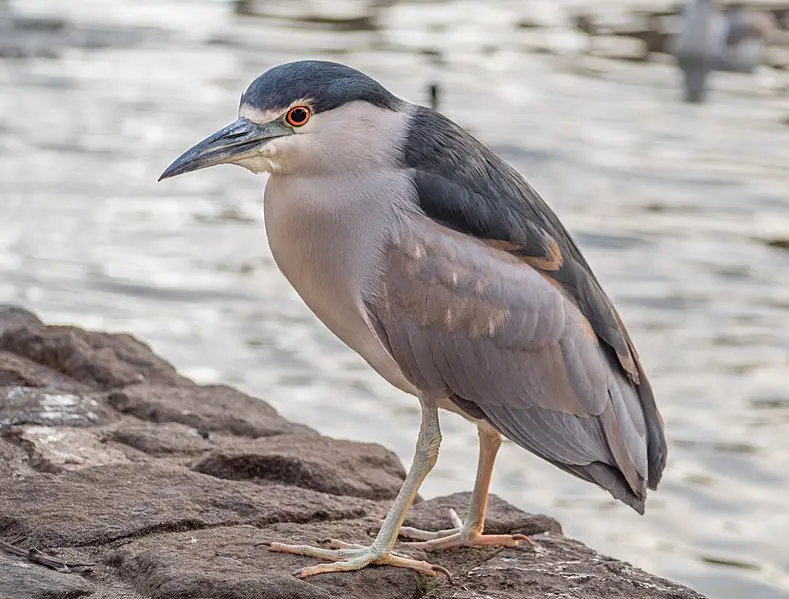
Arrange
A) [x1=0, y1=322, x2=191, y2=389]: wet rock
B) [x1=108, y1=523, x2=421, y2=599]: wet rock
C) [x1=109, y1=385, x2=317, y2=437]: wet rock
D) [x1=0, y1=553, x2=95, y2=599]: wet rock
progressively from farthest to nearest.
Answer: [x1=0, y1=322, x2=191, y2=389]: wet rock → [x1=109, y1=385, x2=317, y2=437]: wet rock → [x1=108, y1=523, x2=421, y2=599]: wet rock → [x1=0, y1=553, x2=95, y2=599]: wet rock

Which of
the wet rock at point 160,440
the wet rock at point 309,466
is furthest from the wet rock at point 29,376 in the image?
the wet rock at point 309,466

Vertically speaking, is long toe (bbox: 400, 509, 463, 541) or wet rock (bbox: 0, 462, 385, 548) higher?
long toe (bbox: 400, 509, 463, 541)

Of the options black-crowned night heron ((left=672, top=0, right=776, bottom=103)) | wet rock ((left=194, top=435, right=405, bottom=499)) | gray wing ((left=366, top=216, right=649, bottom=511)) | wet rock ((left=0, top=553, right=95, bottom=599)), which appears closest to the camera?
wet rock ((left=0, top=553, right=95, bottom=599))

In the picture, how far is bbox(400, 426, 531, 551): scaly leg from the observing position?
15.9 ft

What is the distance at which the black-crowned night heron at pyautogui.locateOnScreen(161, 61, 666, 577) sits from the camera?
4.29m

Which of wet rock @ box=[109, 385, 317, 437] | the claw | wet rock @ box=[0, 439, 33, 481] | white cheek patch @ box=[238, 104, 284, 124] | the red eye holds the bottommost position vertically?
wet rock @ box=[0, 439, 33, 481]

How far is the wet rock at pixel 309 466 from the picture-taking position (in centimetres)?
523

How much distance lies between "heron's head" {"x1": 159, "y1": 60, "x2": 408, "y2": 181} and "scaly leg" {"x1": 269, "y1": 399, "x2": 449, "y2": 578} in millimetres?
840

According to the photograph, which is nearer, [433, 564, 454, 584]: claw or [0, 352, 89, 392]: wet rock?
[433, 564, 454, 584]: claw

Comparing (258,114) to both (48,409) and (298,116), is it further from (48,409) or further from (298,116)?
(48,409)

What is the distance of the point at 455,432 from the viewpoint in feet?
27.3

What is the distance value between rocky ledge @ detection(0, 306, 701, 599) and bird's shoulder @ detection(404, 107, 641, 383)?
2.81 feet

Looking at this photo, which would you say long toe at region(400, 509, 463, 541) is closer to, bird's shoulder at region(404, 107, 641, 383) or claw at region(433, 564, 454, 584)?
claw at region(433, 564, 454, 584)

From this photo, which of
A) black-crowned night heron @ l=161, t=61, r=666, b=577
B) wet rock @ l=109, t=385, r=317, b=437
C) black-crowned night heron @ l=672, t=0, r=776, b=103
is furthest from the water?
black-crowned night heron @ l=161, t=61, r=666, b=577
